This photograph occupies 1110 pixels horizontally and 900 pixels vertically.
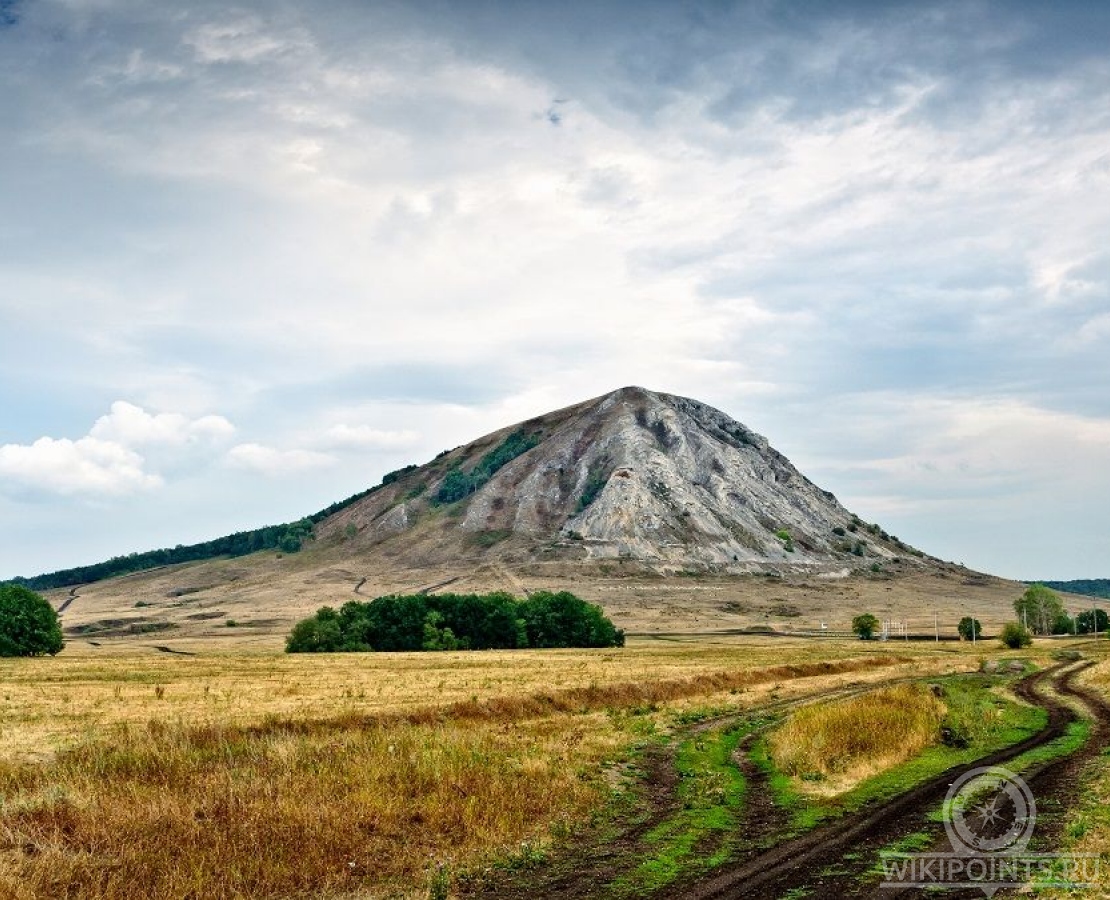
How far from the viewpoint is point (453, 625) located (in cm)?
13188

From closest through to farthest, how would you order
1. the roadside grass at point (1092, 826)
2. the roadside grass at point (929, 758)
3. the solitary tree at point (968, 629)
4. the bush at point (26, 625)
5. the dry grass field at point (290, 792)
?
the roadside grass at point (1092, 826), the dry grass field at point (290, 792), the roadside grass at point (929, 758), the bush at point (26, 625), the solitary tree at point (968, 629)

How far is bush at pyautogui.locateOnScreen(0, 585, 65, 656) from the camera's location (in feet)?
333

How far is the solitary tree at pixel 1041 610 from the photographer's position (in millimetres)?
183500

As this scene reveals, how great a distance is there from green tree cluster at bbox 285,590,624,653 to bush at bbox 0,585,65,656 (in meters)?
28.5

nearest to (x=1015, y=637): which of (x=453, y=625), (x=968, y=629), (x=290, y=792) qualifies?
(x=968, y=629)

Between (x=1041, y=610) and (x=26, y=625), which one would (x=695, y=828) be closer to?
(x=26, y=625)

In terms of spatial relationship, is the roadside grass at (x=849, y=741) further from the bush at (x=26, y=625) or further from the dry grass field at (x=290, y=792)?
the bush at (x=26, y=625)

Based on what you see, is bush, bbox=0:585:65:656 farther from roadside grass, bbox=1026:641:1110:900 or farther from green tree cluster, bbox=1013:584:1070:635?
green tree cluster, bbox=1013:584:1070:635

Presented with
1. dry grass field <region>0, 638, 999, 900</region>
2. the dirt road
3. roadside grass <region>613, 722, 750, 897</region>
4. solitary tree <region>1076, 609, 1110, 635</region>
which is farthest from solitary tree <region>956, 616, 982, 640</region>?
roadside grass <region>613, 722, 750, 897</region>

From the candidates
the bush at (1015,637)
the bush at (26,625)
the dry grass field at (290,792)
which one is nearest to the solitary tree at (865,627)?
the bush at (1015,637)

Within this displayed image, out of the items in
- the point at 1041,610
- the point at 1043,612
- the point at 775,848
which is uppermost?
the point at 775,848

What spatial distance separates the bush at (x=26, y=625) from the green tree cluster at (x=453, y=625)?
93.4 feet

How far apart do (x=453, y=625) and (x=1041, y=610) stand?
128 m

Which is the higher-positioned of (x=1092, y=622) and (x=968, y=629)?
(x=968, y=629)
